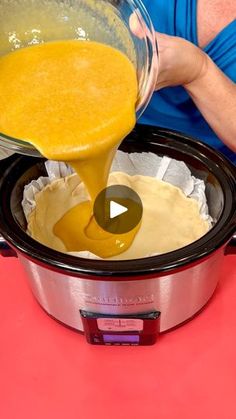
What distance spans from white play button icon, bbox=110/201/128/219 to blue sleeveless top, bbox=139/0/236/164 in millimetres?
426

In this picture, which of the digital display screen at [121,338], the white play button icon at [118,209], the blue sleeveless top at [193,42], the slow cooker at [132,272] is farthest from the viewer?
the blue sleeveless top at [193,42]

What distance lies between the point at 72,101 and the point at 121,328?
33cm

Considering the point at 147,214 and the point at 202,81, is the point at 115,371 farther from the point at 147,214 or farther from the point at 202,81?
the point at 202,81

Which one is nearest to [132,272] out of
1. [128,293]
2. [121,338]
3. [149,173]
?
[128,293]

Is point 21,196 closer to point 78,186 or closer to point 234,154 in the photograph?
point 78,186

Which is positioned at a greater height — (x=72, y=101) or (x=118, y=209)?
(x=72, y=101)

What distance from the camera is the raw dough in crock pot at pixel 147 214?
34.9 inches

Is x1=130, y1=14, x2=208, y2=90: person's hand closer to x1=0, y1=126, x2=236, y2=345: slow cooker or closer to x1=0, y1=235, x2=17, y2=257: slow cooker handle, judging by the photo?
x1=0, y1=126, x2=236, y2=345: slow cooker

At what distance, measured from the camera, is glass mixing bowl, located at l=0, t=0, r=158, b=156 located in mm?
788

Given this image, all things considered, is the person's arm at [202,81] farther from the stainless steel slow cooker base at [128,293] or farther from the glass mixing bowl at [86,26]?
the stainless steel slow cooker base at [128,293]

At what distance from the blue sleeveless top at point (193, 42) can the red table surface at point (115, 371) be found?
543 mm

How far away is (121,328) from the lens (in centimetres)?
78

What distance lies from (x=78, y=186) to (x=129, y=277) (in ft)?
1.08

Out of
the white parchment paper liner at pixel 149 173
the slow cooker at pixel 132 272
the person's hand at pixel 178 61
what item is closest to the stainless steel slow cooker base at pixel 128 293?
the slow cooker at pixel 132 272
